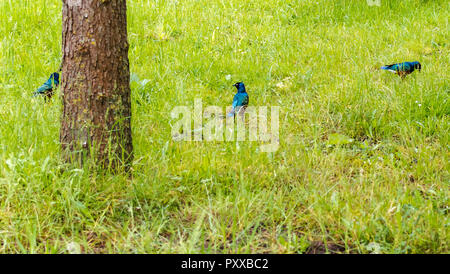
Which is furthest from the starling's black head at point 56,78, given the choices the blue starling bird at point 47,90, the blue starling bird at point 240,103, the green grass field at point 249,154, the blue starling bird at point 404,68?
the blue starling bird at point 404,68

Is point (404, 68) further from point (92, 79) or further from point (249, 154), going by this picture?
point (92, 79)

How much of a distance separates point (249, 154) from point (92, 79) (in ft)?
4.28

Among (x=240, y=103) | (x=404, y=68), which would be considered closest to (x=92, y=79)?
(x=240, y=103)

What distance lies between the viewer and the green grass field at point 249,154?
110 inches

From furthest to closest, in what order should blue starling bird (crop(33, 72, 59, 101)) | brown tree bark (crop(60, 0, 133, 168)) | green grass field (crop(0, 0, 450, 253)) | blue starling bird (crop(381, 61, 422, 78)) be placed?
blue starling bird (crop(381, 61, 422, 78)), blue starling bird (crop(33, 72, 59, 101)), brown tree bark (crop(60, 0, 133, 168)), green grass field (crop(0, 0, 450, 253))

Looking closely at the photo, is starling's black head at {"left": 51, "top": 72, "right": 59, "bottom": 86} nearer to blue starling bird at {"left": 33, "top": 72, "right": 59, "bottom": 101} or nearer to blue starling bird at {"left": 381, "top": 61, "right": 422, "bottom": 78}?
blue starling bird at {"left": 33, "top": 72, "right": 59, "bottom": 101}

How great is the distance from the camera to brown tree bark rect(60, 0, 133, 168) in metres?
3.24

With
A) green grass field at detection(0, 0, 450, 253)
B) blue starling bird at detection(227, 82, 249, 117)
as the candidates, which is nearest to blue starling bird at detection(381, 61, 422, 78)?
green grass field at detection(0, 0, 450, 253)

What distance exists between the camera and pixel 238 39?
21.2 ft

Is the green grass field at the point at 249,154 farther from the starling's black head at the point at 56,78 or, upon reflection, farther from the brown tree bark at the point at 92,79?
the starling's black head at the point at 56,78

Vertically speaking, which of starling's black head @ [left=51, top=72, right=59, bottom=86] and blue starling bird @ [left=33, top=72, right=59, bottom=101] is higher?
starling's black head @ [left=51, top=72, right=59, bottom=86]

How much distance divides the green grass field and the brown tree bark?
0.16 meters

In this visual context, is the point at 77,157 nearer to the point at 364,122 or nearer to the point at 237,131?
the point at 237,131

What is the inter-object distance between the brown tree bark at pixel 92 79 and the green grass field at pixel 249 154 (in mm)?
159
